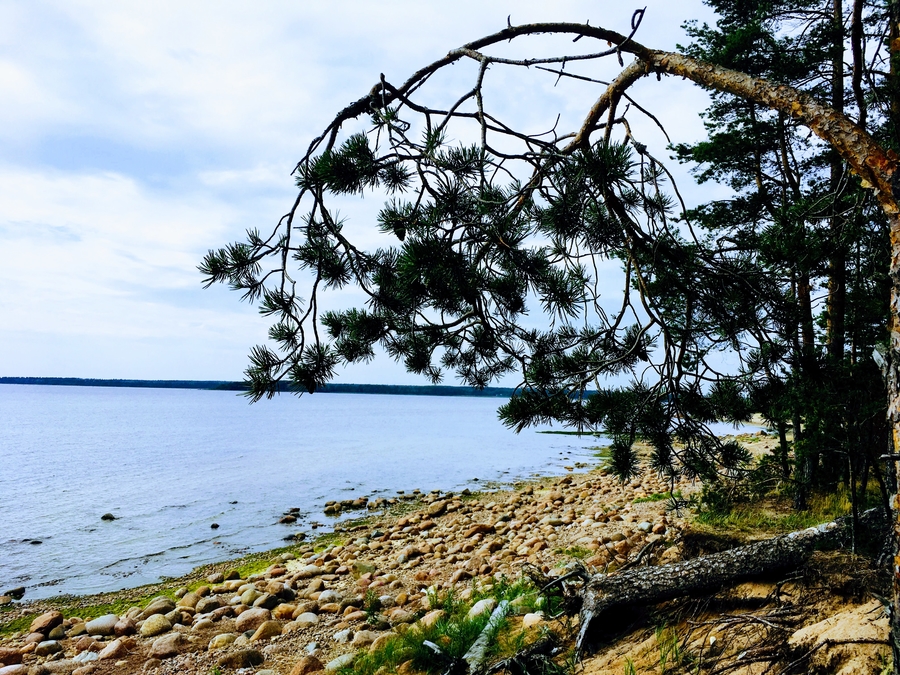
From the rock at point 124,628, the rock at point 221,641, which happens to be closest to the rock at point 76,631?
the rock at point 124,628

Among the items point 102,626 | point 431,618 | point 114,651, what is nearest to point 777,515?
point 431,618

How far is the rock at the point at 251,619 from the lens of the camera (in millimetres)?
5727

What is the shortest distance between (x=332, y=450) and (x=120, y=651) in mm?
19746

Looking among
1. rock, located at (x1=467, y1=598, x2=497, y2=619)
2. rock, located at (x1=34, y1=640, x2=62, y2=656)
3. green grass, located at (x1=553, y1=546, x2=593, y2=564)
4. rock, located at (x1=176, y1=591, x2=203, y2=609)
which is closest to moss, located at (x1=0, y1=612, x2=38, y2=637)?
rock, located at (x1=34, y1=640, x2=62, y2=656)

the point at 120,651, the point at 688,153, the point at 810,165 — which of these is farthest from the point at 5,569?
the point at 810,165

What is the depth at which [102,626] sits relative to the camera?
19.8ft

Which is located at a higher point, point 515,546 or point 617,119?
point 617,119

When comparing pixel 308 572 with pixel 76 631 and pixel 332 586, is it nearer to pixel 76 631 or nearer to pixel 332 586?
pixel 332 586

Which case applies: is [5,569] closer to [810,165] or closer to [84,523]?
[84,523]

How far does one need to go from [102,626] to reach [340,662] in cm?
350

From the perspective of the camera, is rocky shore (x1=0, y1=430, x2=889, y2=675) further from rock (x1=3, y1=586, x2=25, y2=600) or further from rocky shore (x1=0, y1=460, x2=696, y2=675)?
rock (x1=3, y1=586, x2=25, y2=600)

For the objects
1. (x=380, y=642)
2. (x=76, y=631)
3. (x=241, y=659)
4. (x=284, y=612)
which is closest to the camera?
(x=380, y=642)

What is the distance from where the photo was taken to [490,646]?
147 inches

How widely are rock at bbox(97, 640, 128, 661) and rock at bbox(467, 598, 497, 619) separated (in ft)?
11.2
